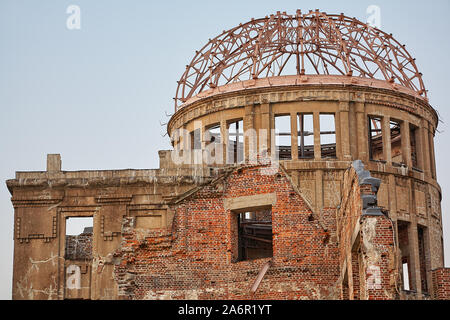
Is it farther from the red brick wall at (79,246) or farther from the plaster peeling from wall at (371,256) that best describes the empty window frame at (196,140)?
the plaster peeling from wall at (371,256)

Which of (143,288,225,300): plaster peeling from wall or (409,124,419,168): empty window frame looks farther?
(409,124,419,168): empty window frame

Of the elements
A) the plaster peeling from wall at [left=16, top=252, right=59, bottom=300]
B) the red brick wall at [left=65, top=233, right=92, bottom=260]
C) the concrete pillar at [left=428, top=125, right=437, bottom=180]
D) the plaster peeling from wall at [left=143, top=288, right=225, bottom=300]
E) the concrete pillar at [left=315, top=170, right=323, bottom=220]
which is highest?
the concrete pillar at [left=428, top=125, right=437, bottom=180]

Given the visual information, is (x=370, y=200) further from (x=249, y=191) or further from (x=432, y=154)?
(x=432, y=154)

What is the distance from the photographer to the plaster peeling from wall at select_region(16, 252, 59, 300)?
3375 centimetres

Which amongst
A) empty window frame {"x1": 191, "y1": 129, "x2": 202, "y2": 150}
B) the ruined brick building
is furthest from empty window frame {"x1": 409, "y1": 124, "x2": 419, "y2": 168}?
empty window frame {"x1": 191, "y1": 129, "x2": 202, "y2": 150}

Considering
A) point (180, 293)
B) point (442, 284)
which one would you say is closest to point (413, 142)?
point (442, 284)

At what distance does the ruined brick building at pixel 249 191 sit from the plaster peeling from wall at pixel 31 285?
0.14 ft

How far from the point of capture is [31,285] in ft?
111

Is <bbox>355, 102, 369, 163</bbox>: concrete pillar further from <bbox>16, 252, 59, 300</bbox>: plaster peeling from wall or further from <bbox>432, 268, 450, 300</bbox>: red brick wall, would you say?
<bbox>16, 252, 59, 300</bbox>: plaster peeling from wall

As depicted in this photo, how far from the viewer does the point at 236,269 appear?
27.3 meters

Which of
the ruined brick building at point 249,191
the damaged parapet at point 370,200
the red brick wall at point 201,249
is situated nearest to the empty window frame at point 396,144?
the ruined brick building at point 249,191

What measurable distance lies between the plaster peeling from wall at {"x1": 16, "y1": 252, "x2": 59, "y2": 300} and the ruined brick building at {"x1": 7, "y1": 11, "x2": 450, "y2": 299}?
0.04m

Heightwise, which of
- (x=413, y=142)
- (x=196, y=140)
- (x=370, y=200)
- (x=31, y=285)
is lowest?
(x=31, y=285)

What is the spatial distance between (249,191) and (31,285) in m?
10.9
